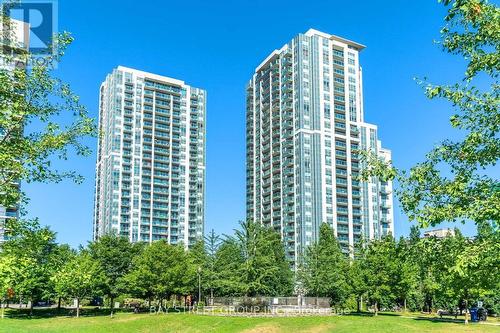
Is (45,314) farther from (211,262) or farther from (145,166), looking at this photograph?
(145,166)

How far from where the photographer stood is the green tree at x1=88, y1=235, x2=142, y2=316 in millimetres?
92625

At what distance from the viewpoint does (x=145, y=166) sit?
187 meters

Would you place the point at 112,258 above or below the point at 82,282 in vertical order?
above

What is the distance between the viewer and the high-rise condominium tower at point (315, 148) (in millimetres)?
153000

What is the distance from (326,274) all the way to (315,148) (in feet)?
248

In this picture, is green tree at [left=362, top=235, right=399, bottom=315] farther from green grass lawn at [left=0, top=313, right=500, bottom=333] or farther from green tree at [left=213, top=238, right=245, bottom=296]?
green tree at [left=213, top=238, right=245, bottom=296]

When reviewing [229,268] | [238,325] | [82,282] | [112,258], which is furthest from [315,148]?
A: [238,325]

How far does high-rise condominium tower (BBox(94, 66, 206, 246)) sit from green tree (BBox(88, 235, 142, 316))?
7802cm

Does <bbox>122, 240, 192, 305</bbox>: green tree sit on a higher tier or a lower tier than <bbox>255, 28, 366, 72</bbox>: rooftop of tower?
lower

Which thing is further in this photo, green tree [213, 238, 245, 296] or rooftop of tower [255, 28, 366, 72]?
rooftop of tower [255, 28, 366, 72]

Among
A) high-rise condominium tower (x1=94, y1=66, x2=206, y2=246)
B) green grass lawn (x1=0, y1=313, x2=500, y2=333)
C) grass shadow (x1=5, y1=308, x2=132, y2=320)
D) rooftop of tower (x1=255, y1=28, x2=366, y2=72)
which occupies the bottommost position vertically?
grass shadow (x1=5, y1=308, x2=132, y2=320)

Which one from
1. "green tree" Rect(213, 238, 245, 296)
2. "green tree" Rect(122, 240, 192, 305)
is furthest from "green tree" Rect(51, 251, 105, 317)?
"green tree" Rect(213, 238, 245, 296)

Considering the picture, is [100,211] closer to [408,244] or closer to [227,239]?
[227,239]

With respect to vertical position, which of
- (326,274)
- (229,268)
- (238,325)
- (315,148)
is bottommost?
(238,325)
